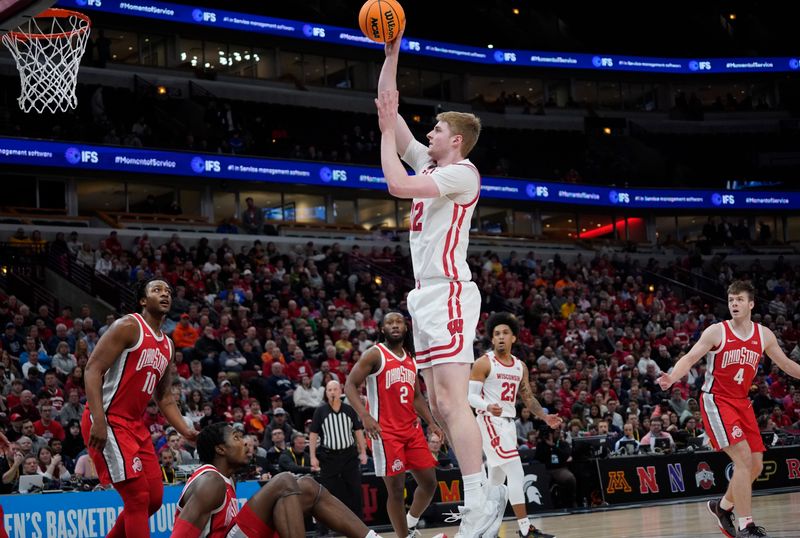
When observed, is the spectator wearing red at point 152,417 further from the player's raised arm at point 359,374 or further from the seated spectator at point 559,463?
the player's raised arm at point 359,374

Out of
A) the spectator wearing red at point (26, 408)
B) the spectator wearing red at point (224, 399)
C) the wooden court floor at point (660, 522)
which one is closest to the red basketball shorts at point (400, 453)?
the wooden court floor at point (660, 522)

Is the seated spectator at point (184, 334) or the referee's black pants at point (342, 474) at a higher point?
the seated spectator at point (184, 334)

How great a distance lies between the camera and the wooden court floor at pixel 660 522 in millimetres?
10266

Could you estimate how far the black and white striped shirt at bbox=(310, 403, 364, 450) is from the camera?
12523 mm

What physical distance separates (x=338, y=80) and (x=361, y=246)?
10831 mm

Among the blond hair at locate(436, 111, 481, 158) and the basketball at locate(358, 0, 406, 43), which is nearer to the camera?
the basketball at locate(358, 0, 406, 43)

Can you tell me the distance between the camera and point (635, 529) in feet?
36.5

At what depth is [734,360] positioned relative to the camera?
9328 mm

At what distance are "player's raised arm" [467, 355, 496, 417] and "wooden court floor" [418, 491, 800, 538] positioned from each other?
78.3 inches

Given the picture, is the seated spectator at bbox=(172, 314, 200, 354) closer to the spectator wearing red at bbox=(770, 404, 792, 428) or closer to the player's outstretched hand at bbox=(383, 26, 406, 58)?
the spectator wearing red at bbox=(770, 404, 792, 428)

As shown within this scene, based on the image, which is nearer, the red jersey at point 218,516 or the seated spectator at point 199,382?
the red jersey at point 218,516

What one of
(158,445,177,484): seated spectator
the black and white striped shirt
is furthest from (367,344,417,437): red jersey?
(158,445,177,484): seated spectator

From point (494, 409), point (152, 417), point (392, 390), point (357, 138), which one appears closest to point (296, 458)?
point (152, 417)

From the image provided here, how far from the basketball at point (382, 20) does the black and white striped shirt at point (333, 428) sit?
7.17 metres
